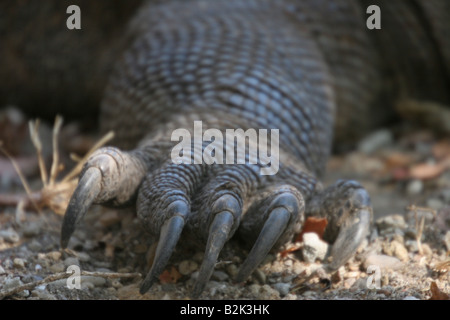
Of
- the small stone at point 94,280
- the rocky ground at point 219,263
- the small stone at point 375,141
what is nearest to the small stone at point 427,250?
the rocky ground at point 219,263

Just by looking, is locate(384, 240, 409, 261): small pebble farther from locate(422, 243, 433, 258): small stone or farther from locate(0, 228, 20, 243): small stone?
locate(0, 228, 20, 243): small stone

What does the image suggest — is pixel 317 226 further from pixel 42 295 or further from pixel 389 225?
pixel 42 295

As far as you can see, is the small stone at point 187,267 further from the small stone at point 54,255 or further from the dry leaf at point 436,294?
the dry leaf at point 436,294

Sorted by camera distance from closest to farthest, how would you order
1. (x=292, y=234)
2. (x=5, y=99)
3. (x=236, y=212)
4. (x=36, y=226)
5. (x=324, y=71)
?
(x=236, y=212) → (x=292, y=234) → (x=36, y=226) → (x=324, y=71) → (x=5, y=99)

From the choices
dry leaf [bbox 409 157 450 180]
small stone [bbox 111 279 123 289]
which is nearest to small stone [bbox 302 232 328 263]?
small stone [bbox 111 279 123 289]

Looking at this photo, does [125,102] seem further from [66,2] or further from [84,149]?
[66,2]

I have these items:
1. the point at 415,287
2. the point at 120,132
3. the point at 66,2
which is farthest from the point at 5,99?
the point at 415,287
